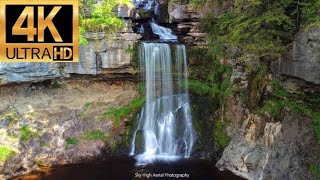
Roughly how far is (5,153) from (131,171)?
4554 mm

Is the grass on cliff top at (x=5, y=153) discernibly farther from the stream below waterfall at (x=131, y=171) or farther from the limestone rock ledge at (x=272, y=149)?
the limestone rock ledge at (x=272, y=149)

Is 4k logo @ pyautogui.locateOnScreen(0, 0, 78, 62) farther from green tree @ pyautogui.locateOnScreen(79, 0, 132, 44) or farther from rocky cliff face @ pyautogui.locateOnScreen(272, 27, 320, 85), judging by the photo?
rocky cliff face @ pyautogui.locateOnScreen(272, 27, 320, 85)

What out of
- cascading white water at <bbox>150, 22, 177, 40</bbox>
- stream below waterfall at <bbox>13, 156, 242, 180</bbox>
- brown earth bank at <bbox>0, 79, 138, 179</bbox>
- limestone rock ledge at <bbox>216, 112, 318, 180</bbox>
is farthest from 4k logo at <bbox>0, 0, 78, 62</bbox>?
→ cascading white water at <bbox>150, 22, 177, 40</bbox>

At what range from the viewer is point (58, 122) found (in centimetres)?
1655

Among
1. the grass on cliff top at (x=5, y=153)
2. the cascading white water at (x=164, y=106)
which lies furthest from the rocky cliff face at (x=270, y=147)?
the grass on cliff top at (x=5, y=153)

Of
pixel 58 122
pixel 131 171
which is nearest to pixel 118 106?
pixel 58 122

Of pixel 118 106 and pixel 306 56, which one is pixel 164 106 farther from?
pixel 306 56

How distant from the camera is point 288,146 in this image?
12477mm

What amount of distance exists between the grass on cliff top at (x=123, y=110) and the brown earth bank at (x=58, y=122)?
130 mm

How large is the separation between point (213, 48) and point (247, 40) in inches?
166

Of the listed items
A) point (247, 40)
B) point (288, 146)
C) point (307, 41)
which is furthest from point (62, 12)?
point (288, 146)

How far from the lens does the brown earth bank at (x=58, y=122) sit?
15.3 meters

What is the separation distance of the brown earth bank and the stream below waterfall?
0.66 meters

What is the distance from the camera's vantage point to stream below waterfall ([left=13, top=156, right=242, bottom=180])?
13.9 meters
